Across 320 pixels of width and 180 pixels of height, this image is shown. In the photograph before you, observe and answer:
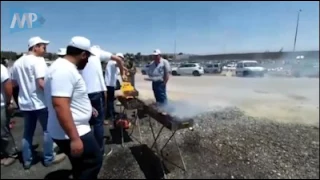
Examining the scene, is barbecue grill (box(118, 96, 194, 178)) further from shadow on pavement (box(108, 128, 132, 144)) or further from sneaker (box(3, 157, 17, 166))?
sneaker (box(3, 157, 17, 166))

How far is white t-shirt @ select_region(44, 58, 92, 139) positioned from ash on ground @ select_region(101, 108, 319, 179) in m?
1.36

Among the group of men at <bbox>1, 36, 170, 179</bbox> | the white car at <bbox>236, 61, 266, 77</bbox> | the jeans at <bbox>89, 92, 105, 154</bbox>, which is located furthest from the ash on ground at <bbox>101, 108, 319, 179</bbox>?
the white car at <bbox>236, 61, 266, 77</bbox>

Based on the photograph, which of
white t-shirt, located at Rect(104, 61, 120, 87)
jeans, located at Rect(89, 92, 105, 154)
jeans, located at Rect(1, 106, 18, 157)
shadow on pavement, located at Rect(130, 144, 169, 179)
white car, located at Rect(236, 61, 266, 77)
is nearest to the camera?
shadow on pavement, located at Rect(130, 144, 169, 179)

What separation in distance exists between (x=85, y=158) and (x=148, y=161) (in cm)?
162

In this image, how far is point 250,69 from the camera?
26.9 m

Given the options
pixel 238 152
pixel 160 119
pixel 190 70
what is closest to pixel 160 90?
→ pixel 160 119

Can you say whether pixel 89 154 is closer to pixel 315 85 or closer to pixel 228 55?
pixel 315 85

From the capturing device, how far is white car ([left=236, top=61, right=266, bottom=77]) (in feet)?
85.4

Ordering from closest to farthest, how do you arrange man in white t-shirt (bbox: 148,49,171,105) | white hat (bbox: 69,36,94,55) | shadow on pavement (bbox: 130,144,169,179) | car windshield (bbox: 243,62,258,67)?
white hat (bbox: 69,36,94,55)
shadow on pavement (bbox: 130,144,169,179)
man in white t-shirt (bbox: 148,49,171,105)
car windshield (bbox: 243,62,258,67)

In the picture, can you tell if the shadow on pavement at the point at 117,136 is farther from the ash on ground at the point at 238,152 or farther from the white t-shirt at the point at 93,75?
the white t-shirt at the point at 93,75

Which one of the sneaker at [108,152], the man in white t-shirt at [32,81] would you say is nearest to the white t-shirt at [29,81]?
the man in white t-shirt at [32,81]

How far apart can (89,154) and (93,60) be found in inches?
65.8

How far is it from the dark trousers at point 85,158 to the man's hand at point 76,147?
102 mm

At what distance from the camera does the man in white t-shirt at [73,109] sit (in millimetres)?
1987
